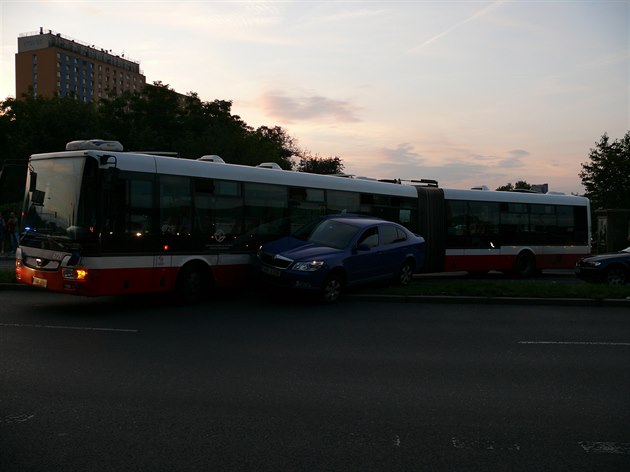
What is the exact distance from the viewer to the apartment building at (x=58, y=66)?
146 meters

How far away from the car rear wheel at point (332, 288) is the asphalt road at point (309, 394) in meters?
1.78

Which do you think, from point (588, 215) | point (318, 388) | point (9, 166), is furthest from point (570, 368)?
point (588, 215)

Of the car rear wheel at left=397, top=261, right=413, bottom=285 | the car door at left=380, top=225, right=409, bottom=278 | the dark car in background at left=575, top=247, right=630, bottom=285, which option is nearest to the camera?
the car door at left=380, top=225, right=409, bottom=278

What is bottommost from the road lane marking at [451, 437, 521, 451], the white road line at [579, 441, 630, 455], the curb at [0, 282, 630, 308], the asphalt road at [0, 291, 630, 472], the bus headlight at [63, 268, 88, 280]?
the white road line at [579, 441, 630, 455]

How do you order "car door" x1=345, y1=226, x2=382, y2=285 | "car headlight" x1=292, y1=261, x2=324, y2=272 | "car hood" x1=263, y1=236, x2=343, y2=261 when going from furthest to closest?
"car door" x1=345, y1=226, x2=382, y2=285
"car hood" x1=263, y1=236, x2=343, y2=261
"car headlight" x1=292, y1=261, x2=324, y2=272

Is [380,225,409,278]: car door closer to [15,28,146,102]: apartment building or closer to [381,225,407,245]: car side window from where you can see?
[381,225,407,245]: car side window

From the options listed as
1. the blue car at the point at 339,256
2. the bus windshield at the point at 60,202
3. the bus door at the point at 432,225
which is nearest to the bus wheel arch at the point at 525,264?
the bus door at the point at 432,225

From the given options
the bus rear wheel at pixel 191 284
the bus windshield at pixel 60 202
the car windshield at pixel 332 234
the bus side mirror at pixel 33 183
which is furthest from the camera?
the car windshield at pixel 332 234

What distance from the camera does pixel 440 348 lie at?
26.8 feet

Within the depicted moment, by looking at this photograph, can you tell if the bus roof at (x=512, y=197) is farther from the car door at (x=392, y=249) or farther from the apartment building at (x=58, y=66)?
the apartment building at (x=58, y=66)

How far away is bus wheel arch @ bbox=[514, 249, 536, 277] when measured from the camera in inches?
815

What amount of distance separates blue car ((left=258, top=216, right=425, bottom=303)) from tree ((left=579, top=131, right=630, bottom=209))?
179ft

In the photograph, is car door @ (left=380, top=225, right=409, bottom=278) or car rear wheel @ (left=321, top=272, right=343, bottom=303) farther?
car door @ (left=380, top=225, right=409, bottom=278)

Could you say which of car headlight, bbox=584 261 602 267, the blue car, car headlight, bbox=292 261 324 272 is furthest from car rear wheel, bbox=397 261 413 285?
car headlight, bbox=584 261 602 267
